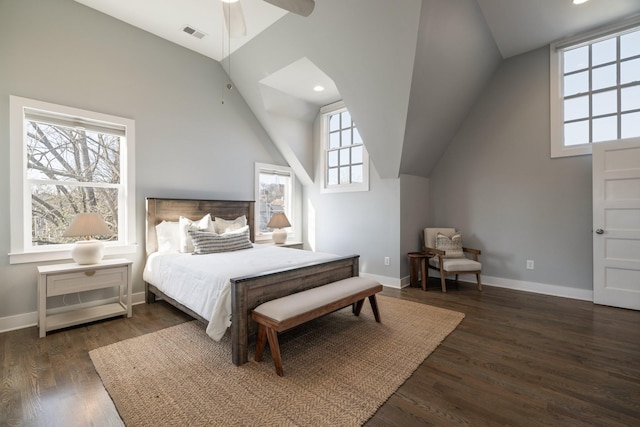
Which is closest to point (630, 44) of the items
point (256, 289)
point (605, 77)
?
point (605, 77)

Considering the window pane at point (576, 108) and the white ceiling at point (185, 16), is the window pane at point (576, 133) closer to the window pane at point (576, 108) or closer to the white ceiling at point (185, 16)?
the window pane at point (576, 108)

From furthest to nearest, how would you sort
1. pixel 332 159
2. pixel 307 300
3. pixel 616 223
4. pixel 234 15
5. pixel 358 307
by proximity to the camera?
pixel 332 159, pixel 616 223, pixel 358 307, pixel 234 15, pixel 307 300

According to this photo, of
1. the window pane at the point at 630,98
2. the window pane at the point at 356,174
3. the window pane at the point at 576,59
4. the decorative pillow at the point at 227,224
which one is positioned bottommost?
the decorative pillow at the point at 227,224

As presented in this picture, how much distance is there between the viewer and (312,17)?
3.12 meters

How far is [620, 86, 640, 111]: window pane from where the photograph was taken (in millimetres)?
3338

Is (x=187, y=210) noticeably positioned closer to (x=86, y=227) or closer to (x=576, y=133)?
(x=86, y=227)

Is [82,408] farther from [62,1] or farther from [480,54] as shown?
[480,54]

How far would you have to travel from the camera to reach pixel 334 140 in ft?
17.4

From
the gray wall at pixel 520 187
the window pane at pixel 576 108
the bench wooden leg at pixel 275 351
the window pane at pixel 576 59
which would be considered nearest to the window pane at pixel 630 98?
the window pane at pixel 576 108

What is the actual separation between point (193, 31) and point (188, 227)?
8.37ft

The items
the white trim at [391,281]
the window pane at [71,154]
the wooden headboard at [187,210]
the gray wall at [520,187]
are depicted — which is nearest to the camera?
the window pane at [71,154]

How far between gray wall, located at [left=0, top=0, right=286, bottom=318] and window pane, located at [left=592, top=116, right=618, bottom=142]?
4.74m

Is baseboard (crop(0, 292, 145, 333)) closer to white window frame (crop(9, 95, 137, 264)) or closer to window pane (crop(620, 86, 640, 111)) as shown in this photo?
white window frame (crop(9, 95, 137, 264))

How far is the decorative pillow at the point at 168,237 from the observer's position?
3.56 meters
